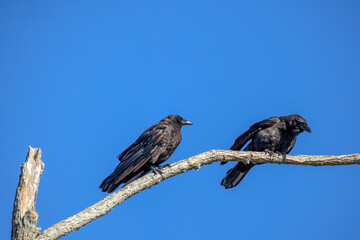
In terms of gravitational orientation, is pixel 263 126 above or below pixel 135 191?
above

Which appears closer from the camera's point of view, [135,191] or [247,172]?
[135,191]

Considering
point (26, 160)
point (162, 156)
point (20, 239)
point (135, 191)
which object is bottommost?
point (20, 239)

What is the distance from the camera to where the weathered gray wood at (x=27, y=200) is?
5.60m

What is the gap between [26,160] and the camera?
19.0 ft

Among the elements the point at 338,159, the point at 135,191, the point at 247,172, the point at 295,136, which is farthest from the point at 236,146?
the point at 135,191

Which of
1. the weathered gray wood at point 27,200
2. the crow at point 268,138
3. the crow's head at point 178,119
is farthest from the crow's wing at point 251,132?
the weathered gray wood at point 27,200

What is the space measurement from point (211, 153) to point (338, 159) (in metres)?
2.20

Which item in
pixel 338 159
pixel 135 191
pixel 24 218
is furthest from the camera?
pixel 338 159

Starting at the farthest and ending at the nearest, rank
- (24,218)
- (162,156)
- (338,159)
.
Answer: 1. (162,156)
2. (338,159)
3. (24,218)

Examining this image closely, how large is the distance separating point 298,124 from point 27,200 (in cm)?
555

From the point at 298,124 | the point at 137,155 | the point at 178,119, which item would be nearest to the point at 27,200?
the point at 137,155

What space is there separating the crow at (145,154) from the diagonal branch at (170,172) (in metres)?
0.37

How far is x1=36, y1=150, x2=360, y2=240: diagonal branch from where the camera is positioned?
5938 millimetres

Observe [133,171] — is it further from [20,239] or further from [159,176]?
[20,239]
